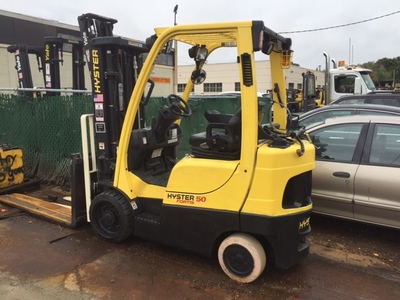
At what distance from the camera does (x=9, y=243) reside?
13.7ft

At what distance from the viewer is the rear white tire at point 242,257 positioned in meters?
3.20

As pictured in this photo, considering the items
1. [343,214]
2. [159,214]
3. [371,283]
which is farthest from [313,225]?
[159,214]

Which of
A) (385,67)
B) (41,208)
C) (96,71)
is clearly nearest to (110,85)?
(96,71)

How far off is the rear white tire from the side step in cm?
226

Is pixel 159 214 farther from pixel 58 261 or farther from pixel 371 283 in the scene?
pixel 371 283

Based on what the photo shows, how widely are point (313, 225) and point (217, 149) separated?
2.19 metres

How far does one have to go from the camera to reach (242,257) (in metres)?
3.26

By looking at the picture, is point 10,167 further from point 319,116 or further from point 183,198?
point 319,116

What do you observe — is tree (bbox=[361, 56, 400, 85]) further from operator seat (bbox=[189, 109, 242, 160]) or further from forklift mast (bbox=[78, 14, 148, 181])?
operator seat (bbox=[189, 109, 242, 160])

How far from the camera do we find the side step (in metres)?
4.71

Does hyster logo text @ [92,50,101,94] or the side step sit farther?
the side step

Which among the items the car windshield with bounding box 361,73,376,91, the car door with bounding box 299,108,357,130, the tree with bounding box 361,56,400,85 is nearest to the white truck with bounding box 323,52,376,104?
the car windshield with bounding box 361,73,376,91

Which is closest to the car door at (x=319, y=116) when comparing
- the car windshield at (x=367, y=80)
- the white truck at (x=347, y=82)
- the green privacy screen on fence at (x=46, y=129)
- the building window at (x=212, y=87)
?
the green privacy screen on fence at (x=46, y=129)

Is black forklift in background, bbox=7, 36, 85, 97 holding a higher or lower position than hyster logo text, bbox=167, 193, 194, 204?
higher
